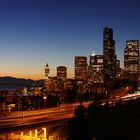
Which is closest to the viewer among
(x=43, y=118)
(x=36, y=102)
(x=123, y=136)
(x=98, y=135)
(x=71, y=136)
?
(x=123, y=136)

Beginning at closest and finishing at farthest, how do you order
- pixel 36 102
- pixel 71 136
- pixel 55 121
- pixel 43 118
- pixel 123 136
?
pixel 123 136, pixel 71 136, pixel 55 121, pixel 43 118, pixel 36 102

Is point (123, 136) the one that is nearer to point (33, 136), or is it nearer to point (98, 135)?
point (98, 135)

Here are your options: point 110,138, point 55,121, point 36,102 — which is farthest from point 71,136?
point 36,102

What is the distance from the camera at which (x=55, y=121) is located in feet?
206

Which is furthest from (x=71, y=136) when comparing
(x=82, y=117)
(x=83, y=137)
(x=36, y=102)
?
(x=36, y=102)

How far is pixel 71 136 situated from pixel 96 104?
23608 millimetres

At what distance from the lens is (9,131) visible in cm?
5009

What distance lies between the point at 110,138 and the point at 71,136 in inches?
325

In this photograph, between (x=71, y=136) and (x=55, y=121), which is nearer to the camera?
(x=71, y=136)

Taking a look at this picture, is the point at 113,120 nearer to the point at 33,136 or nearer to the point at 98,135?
the point at 98,135

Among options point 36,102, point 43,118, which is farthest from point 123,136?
point 36,102

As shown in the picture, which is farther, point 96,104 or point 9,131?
point 96,104

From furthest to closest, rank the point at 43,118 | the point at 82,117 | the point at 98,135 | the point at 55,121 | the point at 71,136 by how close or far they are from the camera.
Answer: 1. the point at 43,118
2. the point at 55,121
3. the point at 82,117
4. the point at 71,136
5. the point at 98,135

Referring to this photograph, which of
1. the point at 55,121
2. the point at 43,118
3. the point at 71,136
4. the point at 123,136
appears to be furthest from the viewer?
the point at 43,118
